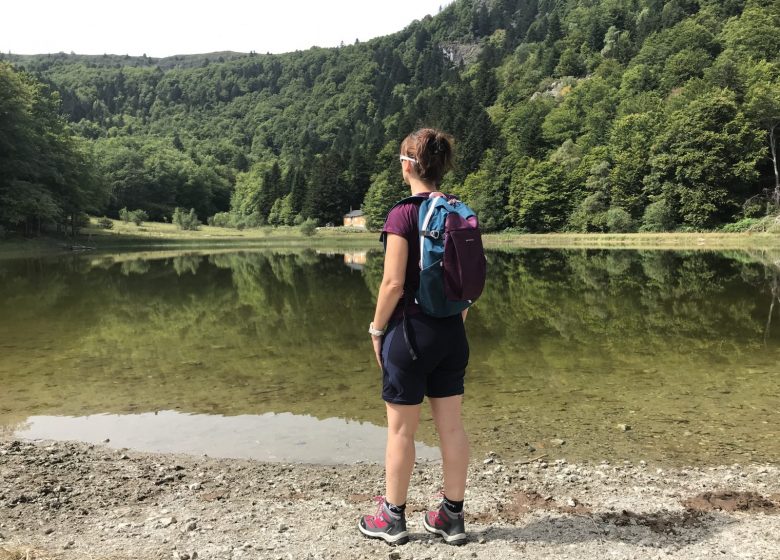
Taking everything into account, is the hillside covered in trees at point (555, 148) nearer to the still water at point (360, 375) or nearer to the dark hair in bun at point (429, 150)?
→ the still water at point (360, 375)

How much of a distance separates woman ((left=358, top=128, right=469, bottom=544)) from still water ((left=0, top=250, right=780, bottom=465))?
2224 millimetres

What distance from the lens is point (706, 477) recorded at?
5180 millimetres

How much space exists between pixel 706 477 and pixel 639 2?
675ft

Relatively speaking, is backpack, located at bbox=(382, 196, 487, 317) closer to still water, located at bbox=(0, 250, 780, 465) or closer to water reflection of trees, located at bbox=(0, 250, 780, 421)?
still water, located at bbox=(0, 250, 780, 465)

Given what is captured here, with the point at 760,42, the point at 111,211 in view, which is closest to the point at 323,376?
the point at 760,42

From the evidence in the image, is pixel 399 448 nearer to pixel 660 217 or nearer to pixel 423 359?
pixel 423 359

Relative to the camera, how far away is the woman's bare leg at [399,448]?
383 centimetres

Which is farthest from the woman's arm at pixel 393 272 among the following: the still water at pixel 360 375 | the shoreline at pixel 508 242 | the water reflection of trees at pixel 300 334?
the shoreline at pixel 508 242

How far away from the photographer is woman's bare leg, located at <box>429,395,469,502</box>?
3912 millimetres

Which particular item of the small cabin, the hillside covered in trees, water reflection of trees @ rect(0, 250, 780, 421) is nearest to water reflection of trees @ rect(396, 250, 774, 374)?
water reflection of trees @ rect(0, 250, 780, 421)

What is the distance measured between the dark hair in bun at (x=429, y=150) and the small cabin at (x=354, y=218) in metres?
116

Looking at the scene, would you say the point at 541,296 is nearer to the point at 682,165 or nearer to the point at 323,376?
the point at 323,376

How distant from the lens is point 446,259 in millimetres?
3525

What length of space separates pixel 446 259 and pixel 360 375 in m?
6.45
